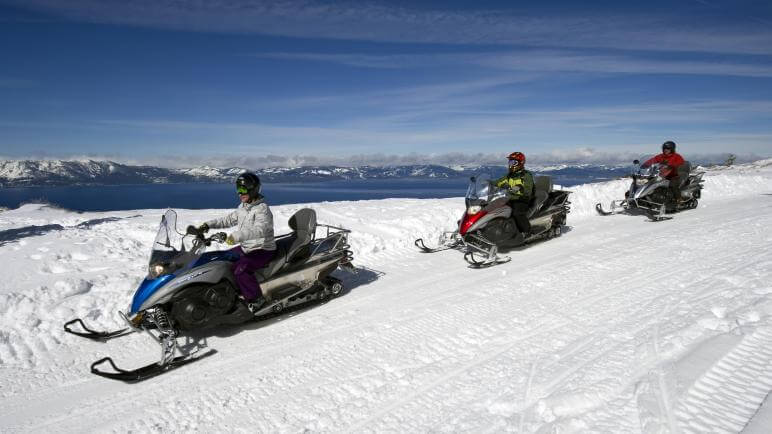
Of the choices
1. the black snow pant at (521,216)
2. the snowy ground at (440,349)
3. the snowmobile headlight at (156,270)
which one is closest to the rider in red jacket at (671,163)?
the snowy ground at (440,349)

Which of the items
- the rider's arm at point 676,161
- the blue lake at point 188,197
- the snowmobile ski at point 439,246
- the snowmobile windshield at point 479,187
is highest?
the rider's arm at point 676,161

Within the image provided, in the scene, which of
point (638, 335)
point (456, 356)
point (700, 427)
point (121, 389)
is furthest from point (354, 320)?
point (700, 427)

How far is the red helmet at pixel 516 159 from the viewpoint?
8852 mm

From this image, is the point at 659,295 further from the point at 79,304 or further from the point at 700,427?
the point at 79,304

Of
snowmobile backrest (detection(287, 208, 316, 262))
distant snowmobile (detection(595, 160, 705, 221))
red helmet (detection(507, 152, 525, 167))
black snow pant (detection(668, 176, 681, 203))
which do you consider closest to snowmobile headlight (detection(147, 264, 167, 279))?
snowmobile backrest (detection(287, 208, 316, 262))

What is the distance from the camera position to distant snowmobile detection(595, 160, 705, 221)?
11209 millimetres

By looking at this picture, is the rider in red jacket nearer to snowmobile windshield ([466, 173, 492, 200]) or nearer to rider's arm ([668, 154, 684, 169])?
rider's arm ([668, 154, 684, 169])

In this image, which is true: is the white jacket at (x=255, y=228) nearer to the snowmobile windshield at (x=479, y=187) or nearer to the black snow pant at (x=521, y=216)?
the snowmobile windshield at (x=479, y=187)

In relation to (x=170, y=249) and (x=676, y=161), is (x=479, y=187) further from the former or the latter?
(x=676, y=161)

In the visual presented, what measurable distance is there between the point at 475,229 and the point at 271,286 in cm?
416

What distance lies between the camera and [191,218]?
10.6 meters

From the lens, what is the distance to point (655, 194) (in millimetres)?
11281

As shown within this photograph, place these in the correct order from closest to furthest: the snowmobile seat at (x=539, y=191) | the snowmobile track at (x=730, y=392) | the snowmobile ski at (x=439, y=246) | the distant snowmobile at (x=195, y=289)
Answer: the snowmobile track at (x=730, y=392), the distant snowmobile at (x=195, y=289), the snowmobile ski at (x=439, y=246), the snowmobile seat at (x=539, y=191)

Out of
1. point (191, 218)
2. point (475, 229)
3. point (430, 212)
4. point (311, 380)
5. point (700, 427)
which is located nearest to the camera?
point (700, 427)
